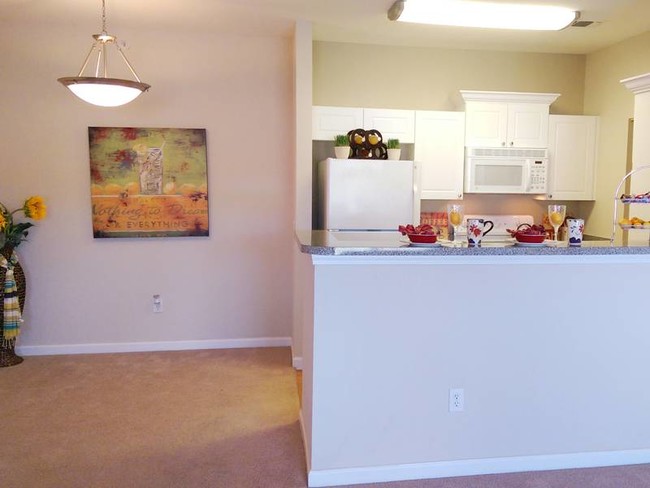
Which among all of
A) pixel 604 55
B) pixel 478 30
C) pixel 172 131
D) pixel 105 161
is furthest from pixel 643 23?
pixel 105 161

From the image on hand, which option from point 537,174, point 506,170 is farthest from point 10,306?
point 537,174

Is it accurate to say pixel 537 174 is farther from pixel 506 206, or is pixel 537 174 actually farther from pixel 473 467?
pixel 473 467

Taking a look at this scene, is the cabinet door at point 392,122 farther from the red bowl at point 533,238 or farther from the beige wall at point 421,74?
the red bowl at point 533,238

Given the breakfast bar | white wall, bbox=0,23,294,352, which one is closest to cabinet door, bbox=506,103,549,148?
white wall, bbox=0,23,294,352

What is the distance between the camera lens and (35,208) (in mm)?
3879

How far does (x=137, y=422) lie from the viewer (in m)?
3.02

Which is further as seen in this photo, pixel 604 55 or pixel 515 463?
pixel 604 55

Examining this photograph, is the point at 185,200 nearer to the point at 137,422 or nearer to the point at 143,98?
the point at 143,98

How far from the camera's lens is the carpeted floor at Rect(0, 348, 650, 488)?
8.00 ft

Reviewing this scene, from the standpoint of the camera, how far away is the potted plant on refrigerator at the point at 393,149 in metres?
3.99

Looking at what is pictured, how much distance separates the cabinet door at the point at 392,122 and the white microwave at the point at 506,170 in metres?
0.55

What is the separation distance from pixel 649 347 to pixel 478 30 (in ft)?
8.81

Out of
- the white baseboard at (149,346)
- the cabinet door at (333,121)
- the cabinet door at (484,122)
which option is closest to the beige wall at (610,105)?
the cabinet door at (484,122)

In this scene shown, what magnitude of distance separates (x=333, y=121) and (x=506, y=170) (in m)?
1.57
